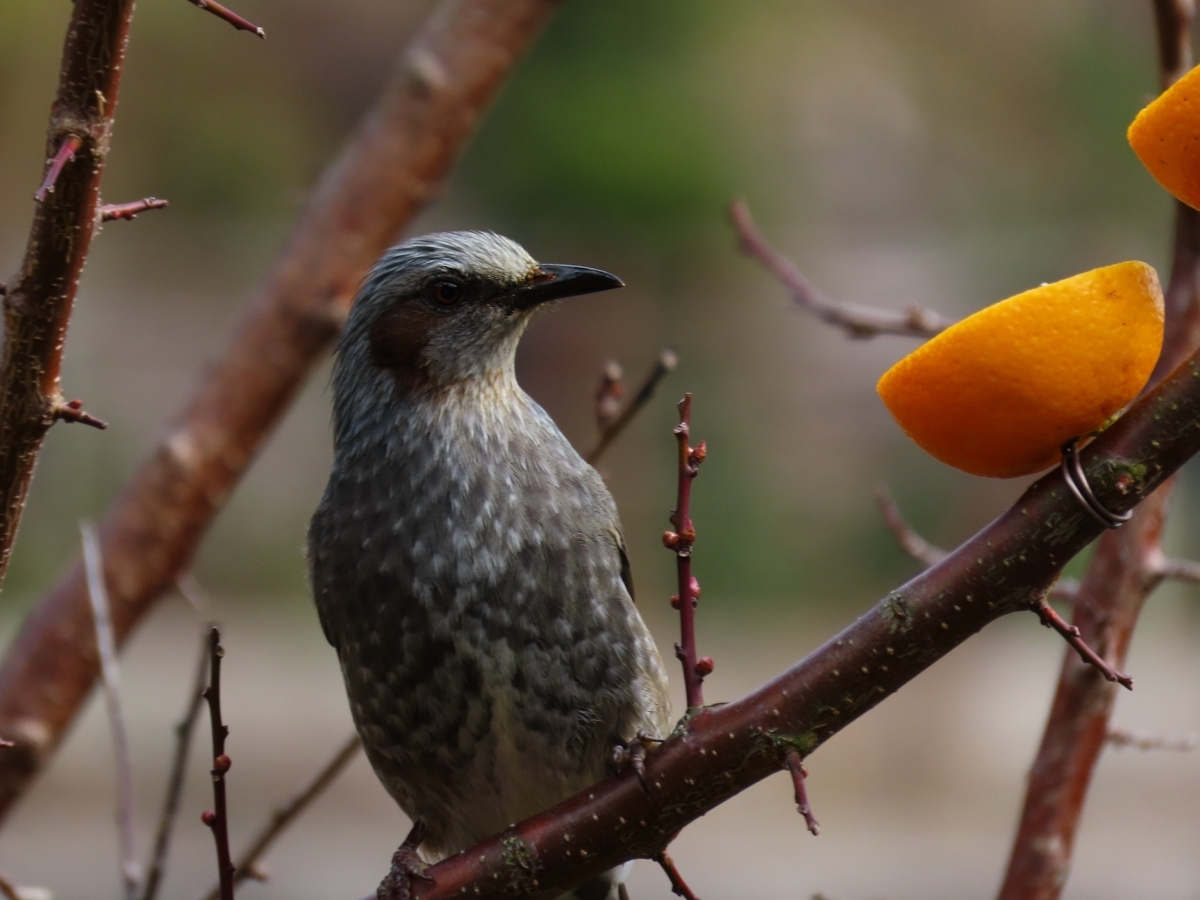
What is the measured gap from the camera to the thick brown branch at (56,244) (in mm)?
1065

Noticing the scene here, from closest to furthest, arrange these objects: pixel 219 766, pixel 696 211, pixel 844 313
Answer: pixel 219 766 → pixel 844 313 → pixel 696 211

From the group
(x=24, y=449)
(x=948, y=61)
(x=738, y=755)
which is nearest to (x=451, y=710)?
(x=738, y=755)

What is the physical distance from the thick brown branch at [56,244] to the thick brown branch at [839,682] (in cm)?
61

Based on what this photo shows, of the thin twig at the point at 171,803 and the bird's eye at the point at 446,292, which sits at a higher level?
the bird's eye at the point at 446,292

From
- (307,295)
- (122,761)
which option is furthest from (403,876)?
(307,295)

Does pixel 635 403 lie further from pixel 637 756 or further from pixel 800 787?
pixel 800 787

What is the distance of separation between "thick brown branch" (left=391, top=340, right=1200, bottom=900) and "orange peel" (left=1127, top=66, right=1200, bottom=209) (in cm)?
16

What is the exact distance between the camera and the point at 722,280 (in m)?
10.2

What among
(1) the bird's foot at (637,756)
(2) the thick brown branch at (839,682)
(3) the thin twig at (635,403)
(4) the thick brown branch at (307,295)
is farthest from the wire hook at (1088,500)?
(4) the thick brown branch at (307,295)

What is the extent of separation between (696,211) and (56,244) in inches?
336

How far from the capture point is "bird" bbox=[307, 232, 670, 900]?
1.82 metres

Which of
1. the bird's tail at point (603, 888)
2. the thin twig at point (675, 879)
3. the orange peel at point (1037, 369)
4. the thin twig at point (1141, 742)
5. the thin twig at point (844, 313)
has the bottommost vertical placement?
the thin twig at point (675, 879)

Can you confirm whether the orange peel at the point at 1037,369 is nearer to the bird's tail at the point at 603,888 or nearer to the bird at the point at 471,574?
the bird at the point at 471,574

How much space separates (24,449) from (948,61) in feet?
37.3
